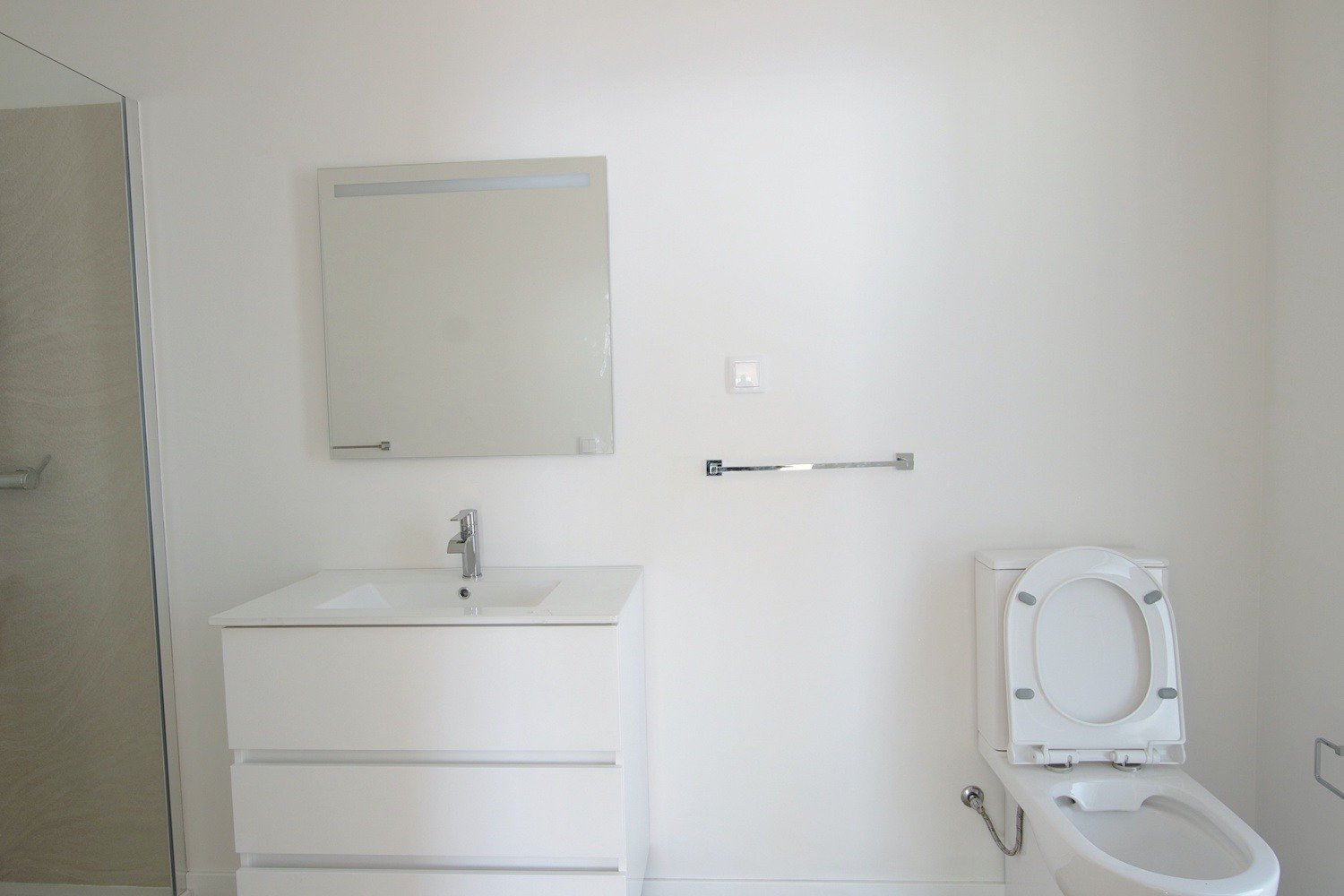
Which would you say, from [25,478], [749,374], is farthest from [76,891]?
[749,374]

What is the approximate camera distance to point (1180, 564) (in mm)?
1905

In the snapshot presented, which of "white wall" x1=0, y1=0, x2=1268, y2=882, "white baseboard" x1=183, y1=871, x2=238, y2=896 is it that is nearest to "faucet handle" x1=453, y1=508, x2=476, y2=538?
"white wall" x1=0, y1=0, x2=1268, y2=882

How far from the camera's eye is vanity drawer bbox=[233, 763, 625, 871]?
1.56 metres

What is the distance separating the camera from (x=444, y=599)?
1.89m

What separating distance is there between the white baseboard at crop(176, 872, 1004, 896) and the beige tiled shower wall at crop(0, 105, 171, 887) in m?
1.33

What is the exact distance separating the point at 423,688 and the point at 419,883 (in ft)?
1.34

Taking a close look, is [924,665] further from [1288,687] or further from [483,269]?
[483,269]

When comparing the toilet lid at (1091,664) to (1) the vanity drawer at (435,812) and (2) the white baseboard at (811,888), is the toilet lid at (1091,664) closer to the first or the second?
(2) the white baseboard at (811,888)

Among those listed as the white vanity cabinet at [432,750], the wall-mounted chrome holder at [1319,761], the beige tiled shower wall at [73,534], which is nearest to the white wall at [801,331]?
the beige tiled shower wall at [73,534]

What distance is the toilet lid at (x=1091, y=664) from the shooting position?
67.1 inches

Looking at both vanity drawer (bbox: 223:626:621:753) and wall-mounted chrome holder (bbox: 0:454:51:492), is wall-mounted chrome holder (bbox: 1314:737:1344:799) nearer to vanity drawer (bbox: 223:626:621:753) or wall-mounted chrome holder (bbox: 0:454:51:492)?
vanity drawer (bbox: 223:626:621:753)

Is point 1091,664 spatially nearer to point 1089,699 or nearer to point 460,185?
point 1089,699

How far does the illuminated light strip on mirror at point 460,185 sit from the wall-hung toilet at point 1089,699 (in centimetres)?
139

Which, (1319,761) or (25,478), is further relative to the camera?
(25,478)
